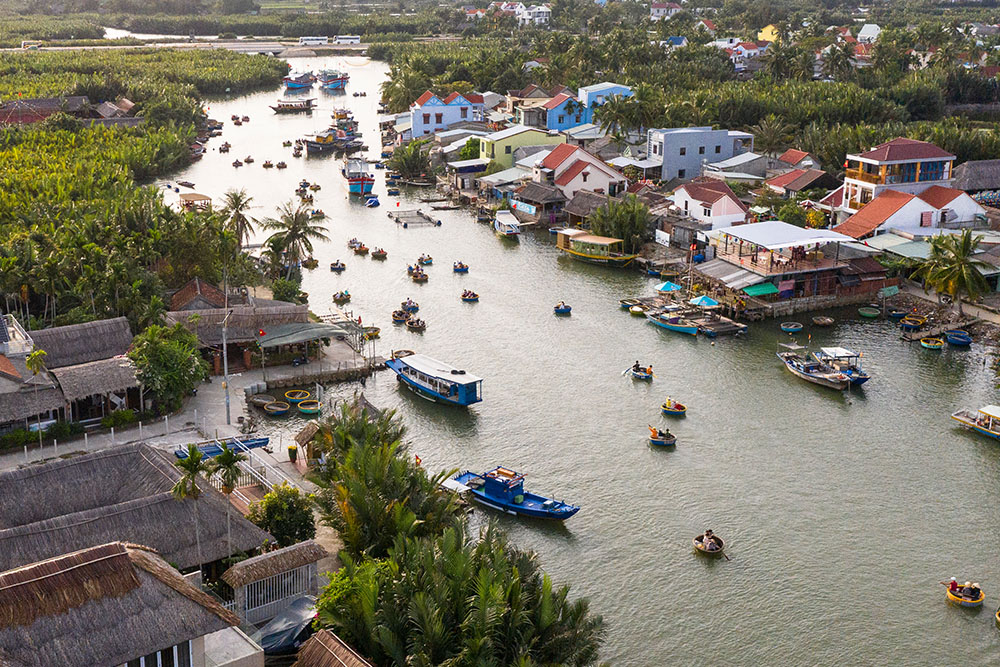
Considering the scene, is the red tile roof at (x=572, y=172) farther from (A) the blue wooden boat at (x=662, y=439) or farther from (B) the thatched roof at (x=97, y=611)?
(B) the thatched roof at (x=97, y=611)

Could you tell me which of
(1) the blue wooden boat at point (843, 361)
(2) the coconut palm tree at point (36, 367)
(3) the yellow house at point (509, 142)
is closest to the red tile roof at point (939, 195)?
(1) the blue wooden boat at point (843, 361)

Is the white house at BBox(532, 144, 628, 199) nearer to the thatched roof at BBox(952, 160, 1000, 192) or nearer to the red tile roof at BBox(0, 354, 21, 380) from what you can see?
the thatched roof at BBox(952, 160, 1000, 192)

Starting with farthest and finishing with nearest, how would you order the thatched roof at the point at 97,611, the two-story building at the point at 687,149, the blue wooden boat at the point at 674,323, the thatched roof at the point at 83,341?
the two-story building at the point at 687,149
the blue wooden boat at the point at 674,323
the thatched roof at the point at 83,341
the thatched roof at the point at 97,611

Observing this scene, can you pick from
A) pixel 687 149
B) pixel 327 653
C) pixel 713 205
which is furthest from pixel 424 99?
pixel 327 653

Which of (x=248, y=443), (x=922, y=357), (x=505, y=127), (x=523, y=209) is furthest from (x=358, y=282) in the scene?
(x=505, y=127)

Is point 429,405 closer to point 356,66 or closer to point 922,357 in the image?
→ point 922,357
